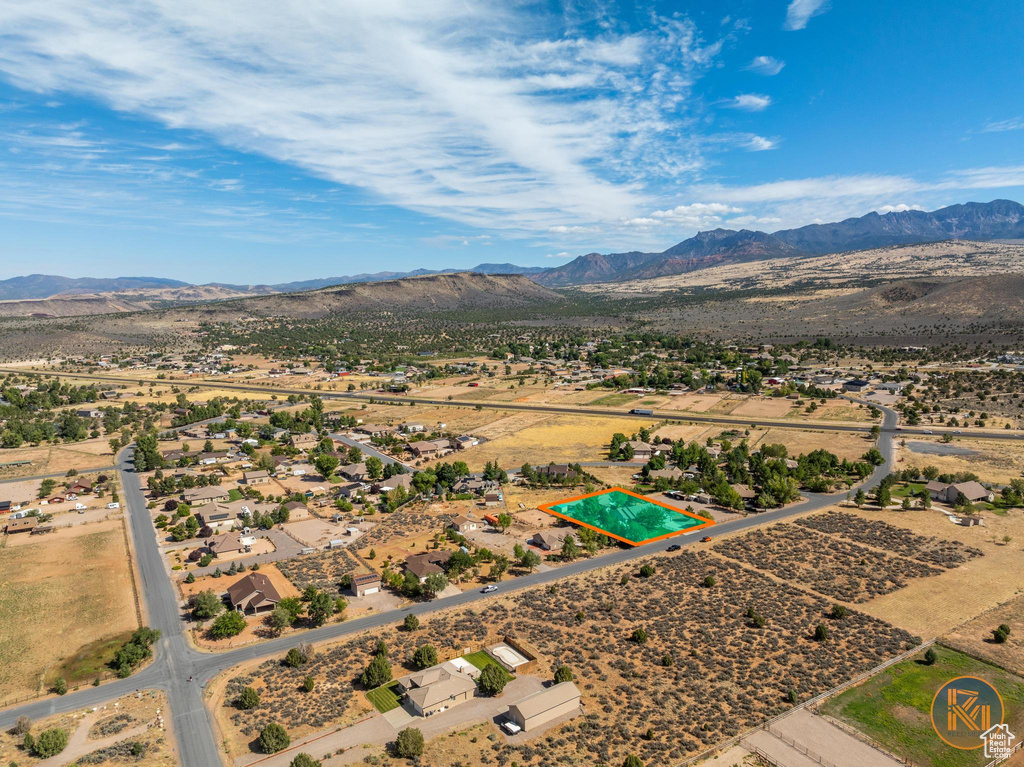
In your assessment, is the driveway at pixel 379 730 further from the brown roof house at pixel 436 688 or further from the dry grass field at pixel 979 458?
the dry grass field at pixel 979 458

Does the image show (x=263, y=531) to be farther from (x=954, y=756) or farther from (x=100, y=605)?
(x=954, y=756)

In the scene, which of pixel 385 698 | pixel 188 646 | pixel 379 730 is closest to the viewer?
pixel 379 730

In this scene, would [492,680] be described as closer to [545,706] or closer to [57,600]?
[545,706]

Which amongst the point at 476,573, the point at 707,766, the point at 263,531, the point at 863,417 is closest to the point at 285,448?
the point at 263,531

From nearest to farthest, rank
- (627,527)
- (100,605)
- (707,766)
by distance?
(707,766)
(100,605)
(627,527)

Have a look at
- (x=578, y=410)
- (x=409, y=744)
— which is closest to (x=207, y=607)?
(x=409, y=744)

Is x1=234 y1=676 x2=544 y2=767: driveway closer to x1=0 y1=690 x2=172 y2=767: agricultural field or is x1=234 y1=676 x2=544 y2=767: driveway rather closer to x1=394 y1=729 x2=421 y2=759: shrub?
x1=394 y1=729 x2=421 y2=759: shrub

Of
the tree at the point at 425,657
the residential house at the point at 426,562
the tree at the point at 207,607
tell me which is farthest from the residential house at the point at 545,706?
the tree at the point at 207,607
